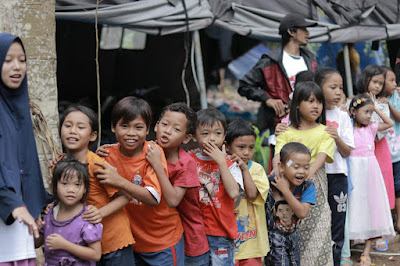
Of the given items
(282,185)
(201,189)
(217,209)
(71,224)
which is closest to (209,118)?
(201,189)

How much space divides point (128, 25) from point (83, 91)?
199 inches

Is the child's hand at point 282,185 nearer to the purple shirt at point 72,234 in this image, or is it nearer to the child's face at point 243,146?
the child's face at point 243,146

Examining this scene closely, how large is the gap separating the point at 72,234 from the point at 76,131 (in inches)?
23.7

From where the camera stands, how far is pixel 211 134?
3.78 metres

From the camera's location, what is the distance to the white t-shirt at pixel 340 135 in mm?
4820

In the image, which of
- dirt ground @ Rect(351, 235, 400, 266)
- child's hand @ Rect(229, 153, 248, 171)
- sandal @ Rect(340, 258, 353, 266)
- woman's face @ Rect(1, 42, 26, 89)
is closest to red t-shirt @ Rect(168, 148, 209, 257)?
child's hand @ Rect(229, 153, 248, 171)

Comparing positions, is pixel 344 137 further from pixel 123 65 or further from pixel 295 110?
pixel 123 65

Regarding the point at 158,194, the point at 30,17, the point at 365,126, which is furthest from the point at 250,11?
the point at 158,194

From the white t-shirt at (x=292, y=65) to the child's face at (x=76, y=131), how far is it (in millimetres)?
2724

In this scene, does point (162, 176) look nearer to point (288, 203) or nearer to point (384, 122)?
point (288, 203)

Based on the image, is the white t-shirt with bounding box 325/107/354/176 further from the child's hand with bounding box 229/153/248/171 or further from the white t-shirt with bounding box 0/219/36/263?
the white t-shirt with bounding box 0/219/36/263

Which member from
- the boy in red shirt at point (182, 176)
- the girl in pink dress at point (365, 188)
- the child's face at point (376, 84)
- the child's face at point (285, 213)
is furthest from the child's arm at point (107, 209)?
the child's face at point (376, 84)

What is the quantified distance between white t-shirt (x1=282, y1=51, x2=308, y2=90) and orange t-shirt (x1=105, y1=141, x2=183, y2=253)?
2.46m

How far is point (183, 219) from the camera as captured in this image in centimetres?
366
